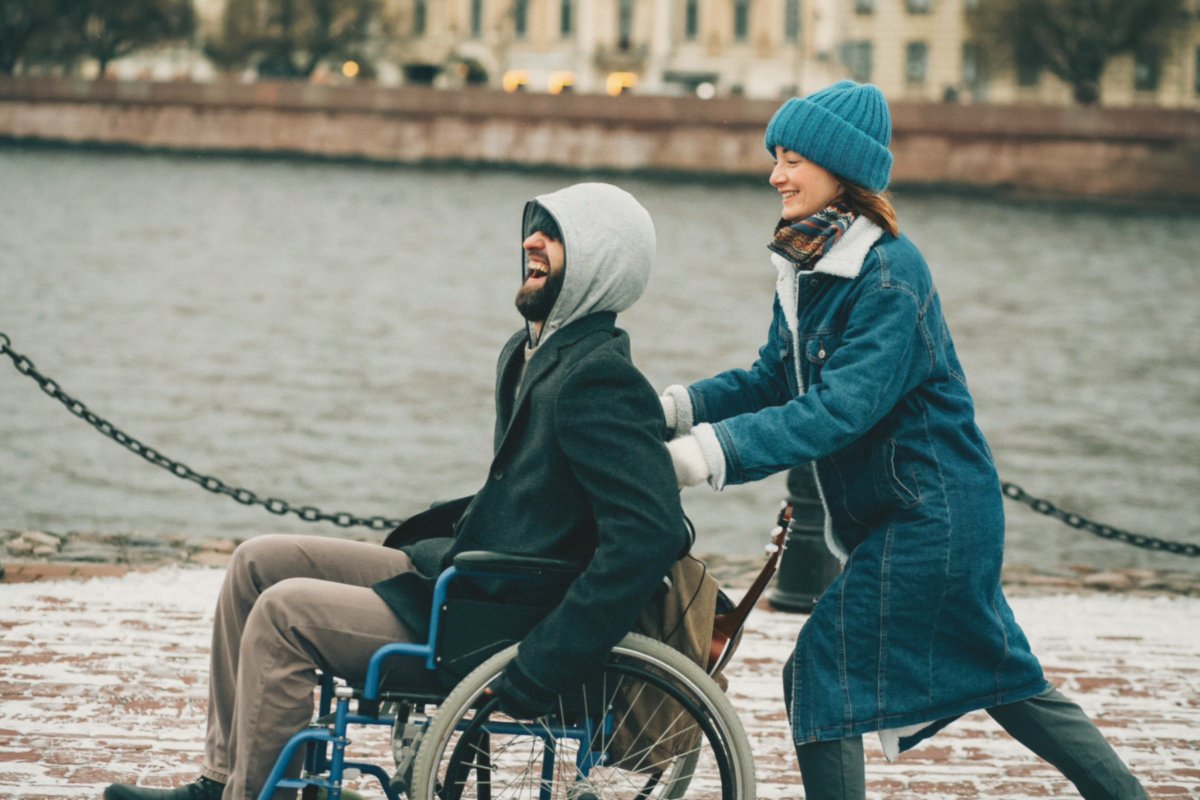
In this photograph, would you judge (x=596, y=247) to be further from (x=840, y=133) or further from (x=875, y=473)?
(x=875, y=473)

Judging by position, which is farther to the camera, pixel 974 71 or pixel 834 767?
pixel 974 71

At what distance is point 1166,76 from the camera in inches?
2346

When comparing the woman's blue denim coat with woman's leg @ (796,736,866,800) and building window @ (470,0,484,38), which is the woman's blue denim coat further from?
building window @ (470,0,484,38)

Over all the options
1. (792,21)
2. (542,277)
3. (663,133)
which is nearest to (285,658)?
(542,277)

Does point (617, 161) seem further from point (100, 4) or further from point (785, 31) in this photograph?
point (785, 31)

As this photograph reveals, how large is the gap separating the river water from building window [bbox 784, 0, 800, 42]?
87.8 feet

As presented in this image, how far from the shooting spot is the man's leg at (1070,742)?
3012 millimetres

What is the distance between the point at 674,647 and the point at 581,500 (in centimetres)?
30

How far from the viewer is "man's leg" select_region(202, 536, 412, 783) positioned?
301 cm

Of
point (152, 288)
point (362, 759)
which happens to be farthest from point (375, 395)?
point (362, 759)

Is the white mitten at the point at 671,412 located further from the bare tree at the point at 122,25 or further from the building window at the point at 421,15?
the building window at the point at 421,15

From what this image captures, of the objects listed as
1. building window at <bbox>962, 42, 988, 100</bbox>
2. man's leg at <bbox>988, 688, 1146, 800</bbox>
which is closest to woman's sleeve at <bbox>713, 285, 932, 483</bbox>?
man's leg at <bbox>988, 688, 1146, 800</bbox>

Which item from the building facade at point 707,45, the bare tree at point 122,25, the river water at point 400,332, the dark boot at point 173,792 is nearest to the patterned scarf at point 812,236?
the dark boot at point 173,792

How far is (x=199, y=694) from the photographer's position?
4488mm
